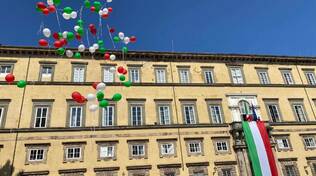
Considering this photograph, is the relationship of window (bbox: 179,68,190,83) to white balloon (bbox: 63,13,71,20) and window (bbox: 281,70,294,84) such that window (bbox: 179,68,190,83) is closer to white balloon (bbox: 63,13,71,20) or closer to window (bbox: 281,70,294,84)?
window (bbox: 281,70,294,84)

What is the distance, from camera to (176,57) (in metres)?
28.2

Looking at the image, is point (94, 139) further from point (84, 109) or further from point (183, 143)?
point (183, 143)

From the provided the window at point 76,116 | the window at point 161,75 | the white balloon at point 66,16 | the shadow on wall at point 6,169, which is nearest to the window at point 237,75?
the window at point 161,75

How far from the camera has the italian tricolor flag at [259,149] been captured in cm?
2311

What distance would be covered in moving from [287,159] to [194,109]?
383 inches

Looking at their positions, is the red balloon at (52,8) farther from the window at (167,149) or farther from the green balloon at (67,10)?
the window at (167,149)

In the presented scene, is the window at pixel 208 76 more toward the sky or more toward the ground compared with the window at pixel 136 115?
more toward the sky

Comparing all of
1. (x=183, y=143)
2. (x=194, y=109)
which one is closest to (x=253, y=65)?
(x=194, y=109)

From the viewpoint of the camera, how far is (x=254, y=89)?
28.3 meters

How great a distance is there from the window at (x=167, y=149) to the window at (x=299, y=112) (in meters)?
14.0

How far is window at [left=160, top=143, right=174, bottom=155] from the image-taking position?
23281 millimetres

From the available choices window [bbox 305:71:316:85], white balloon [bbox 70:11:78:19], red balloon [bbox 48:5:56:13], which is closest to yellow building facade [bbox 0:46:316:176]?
window [bbox 305:71:316:85]

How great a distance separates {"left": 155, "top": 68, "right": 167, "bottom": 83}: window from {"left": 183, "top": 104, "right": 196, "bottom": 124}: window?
11.4 feet

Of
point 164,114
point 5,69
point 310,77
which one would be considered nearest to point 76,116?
point 5,69
